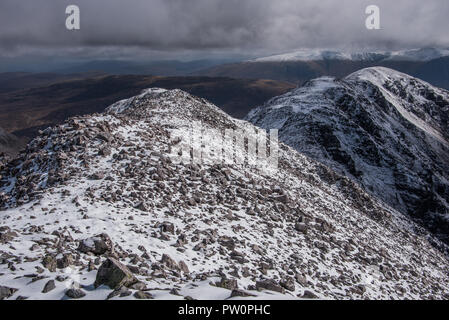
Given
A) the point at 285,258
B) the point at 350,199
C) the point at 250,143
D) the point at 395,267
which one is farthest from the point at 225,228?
the point at 350,199

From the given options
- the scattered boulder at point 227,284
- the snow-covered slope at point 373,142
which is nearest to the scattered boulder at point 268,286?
the scattered boulder at point 227,284

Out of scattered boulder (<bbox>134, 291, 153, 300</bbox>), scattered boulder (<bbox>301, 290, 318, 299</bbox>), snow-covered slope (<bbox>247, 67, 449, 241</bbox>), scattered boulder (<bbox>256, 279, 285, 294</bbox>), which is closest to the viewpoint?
scattered boulder (<bbox>134, 291, 153, 300</bbox>)

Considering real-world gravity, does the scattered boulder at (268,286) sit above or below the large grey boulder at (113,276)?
below

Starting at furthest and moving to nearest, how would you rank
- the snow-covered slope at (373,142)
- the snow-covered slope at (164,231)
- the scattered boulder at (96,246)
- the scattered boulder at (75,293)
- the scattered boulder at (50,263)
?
the snow-covered slope at (373,142), the scattered boulder at (96,246), the snow-covered slope at (164,231), the scattered boulder at (50,263), the scattered boulder at (75,293)

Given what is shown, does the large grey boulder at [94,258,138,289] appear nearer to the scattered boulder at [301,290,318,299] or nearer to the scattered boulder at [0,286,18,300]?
the scattered boulder at [0,286,18,300]

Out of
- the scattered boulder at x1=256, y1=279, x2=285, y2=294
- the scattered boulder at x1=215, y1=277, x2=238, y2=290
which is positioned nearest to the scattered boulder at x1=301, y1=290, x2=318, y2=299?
the scattered boulder at x1=256, y1=279, x2=285, y2=294

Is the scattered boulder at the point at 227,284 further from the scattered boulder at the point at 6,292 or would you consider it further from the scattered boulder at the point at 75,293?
the scattered boulder at the point at 6,292
